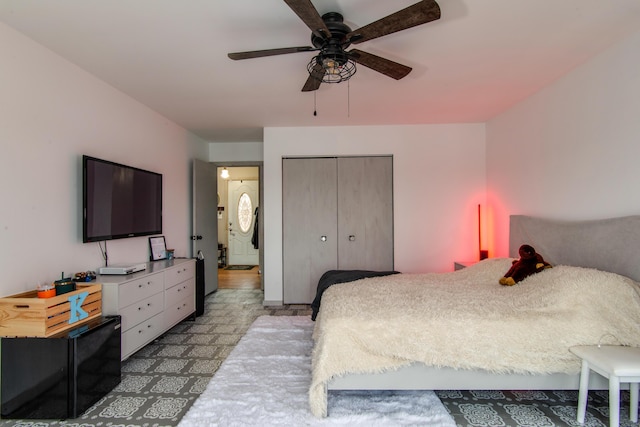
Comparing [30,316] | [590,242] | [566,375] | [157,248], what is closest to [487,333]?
[566,375]

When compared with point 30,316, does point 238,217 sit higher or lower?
higher

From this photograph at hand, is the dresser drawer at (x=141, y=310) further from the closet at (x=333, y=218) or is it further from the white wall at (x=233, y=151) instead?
the white wall at (x=233, y=151)

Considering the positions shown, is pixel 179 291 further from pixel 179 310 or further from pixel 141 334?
pixel 141 334

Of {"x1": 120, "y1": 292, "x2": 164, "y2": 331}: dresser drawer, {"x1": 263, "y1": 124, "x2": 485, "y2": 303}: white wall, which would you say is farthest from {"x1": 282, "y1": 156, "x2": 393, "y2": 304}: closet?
{"x1": 120, "y1": 292, "x2": 164, "y2": 331}: dresser drawer

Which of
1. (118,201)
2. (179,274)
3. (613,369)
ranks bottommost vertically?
A: (613,369)

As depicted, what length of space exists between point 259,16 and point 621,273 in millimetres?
2947

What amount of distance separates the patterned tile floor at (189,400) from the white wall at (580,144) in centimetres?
143

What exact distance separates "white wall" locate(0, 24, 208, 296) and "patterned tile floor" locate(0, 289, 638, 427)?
3.14 feet

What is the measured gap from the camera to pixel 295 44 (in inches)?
94.3

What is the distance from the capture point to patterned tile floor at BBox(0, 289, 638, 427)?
6.52ft

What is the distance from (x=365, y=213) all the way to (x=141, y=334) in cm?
296

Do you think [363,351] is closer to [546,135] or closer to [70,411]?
[70,411]

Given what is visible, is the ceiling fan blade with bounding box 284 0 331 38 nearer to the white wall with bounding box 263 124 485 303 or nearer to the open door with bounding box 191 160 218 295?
the white wall with bounding box 263 124 485 303

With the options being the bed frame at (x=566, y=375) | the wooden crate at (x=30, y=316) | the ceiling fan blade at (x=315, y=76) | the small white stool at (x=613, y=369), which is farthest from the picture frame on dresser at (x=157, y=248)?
the small white stool at (x=613, y=369)
